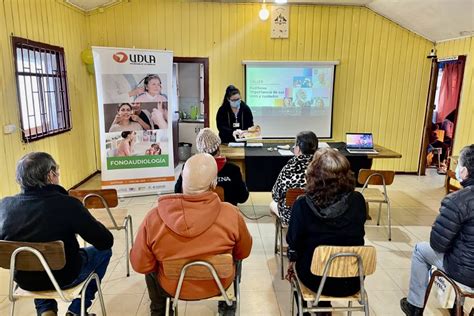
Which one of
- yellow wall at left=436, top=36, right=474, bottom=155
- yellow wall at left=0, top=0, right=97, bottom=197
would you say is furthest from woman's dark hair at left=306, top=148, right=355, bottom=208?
yellow wall at left=436, top=36, right=474, bottom=155

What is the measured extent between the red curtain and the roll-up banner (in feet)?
15.6

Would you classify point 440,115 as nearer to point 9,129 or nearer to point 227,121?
point 227,121

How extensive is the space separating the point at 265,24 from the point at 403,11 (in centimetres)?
207

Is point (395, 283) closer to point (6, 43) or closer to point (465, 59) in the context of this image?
point (465, 59)

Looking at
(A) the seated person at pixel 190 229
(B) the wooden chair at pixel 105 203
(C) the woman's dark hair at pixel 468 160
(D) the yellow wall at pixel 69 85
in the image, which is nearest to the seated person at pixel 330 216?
(A) the seated person at pixel 190 229

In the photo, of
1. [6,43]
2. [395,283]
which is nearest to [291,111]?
[395,283]

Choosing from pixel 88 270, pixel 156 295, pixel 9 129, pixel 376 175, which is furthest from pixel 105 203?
pixel 376 175

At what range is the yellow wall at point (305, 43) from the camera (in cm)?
558

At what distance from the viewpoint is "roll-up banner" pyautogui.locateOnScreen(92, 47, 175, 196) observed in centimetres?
445

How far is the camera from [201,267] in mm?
1606

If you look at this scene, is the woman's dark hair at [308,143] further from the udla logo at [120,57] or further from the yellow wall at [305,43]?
the yellow wall at [305,43]

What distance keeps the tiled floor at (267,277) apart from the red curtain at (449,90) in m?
2.46

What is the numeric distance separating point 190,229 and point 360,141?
3.27m

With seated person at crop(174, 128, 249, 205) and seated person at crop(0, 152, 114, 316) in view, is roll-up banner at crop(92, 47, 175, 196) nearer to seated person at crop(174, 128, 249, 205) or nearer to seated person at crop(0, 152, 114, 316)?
seated person at crop(174, 128, 249, 205)
